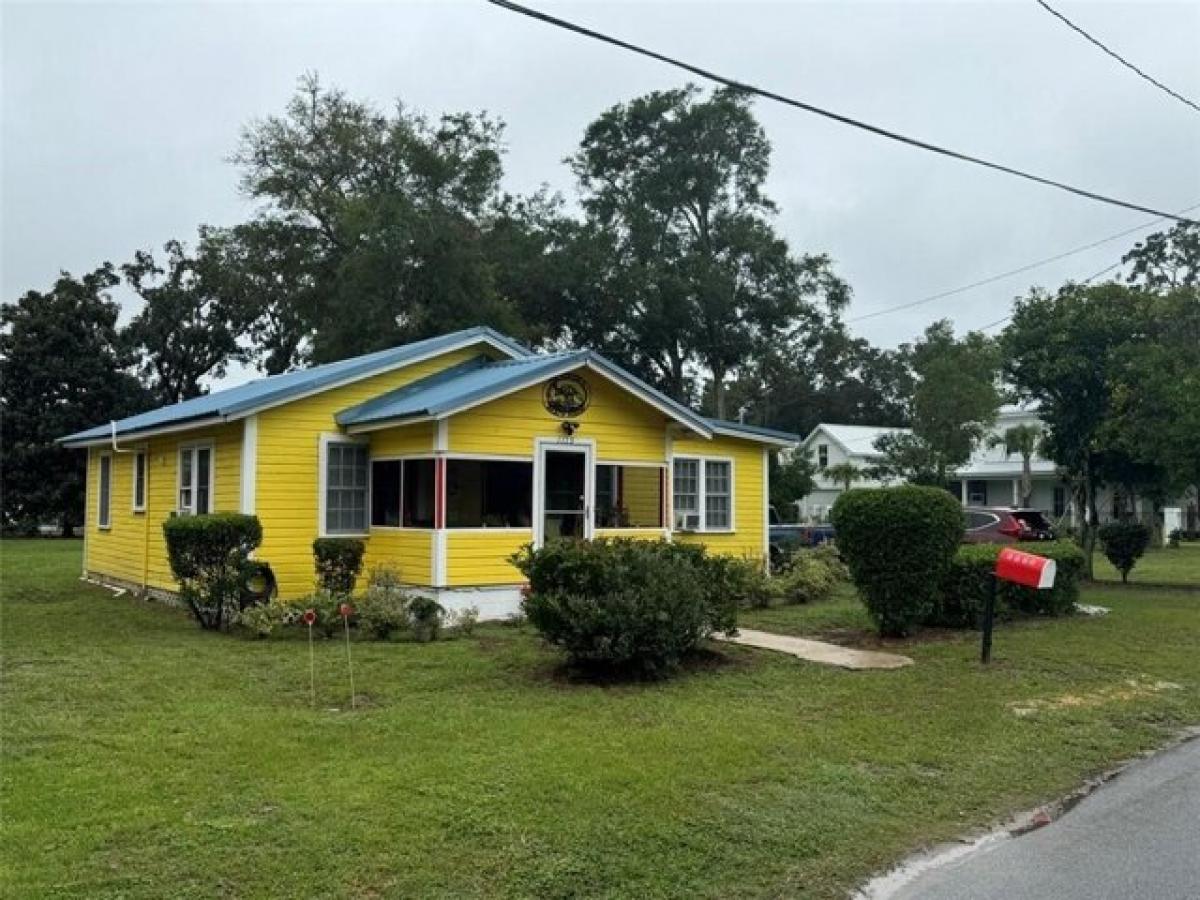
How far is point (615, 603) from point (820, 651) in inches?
126

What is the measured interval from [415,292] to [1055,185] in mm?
24388

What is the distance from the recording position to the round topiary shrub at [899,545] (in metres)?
11.8

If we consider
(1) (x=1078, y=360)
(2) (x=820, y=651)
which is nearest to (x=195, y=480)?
(2) (x=820, y=651)

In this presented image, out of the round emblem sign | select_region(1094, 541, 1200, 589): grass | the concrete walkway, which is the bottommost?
select_region(1094, 541, 1200, 589): grass

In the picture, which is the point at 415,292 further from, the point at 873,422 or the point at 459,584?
the point at 873,422

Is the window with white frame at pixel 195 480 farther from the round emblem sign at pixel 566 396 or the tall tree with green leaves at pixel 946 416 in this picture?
the tall tree with green leaves at pixel 946 416

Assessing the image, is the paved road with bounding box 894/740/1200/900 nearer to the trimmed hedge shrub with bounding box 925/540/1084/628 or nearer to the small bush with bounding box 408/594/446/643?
the trimmed hedge shrub with bounding box 925/540/1084/628

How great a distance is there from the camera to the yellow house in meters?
14.3

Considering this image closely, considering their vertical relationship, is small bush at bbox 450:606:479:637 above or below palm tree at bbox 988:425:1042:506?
below

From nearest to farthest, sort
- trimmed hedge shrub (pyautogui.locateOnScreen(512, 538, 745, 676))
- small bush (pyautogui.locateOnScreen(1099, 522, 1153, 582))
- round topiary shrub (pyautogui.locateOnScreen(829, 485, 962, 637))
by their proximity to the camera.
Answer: trimmed hedge shrub (pyautogui.locateOnScreen(512, 538, 745, 676)), round topiary shrub (pyautogui.locateOnScreen(829, 485, 962, 637)), small bush (pyautogui.locateOnScreen(1099, 522, 1153, 582))

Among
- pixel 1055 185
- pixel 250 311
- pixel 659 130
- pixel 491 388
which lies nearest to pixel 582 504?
pixel 491 388

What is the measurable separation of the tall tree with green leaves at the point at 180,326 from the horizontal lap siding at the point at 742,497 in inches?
1384

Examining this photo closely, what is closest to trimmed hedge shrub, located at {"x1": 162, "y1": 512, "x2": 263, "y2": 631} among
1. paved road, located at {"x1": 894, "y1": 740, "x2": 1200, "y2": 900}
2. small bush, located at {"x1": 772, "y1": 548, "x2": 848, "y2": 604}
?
small bush, located at {"x1": 772, "y1": 548, "x2": 848, "y2": 604}

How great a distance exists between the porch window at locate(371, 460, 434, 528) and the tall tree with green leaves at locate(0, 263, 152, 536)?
31852 mm
